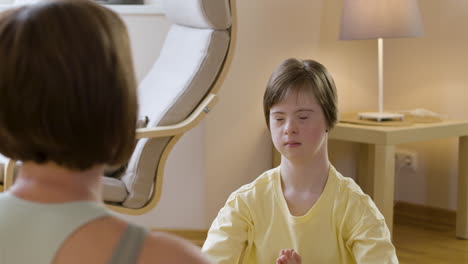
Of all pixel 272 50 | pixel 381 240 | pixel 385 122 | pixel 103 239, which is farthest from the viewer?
pixel 272 50

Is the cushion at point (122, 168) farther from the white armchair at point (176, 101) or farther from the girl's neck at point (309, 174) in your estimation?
the girl's neck at point (309, 174)

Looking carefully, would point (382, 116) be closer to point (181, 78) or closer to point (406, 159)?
→ point (406, 159)

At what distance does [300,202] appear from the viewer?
184 centimetres

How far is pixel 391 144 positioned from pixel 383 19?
1.81ft

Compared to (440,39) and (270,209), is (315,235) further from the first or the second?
(440,39)

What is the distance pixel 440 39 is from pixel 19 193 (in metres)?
3.14

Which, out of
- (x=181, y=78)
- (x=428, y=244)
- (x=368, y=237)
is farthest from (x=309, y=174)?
(x=428, y=244)

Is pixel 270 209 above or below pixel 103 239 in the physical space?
below

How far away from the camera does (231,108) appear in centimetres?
341

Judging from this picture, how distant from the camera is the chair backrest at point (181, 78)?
8.64ft

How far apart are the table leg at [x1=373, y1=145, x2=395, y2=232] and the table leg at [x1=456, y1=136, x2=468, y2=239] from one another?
45 cm

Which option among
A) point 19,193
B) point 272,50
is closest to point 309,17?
point 272,50

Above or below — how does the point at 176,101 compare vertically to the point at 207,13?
below

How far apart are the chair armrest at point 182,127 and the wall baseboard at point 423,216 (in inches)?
57.7
